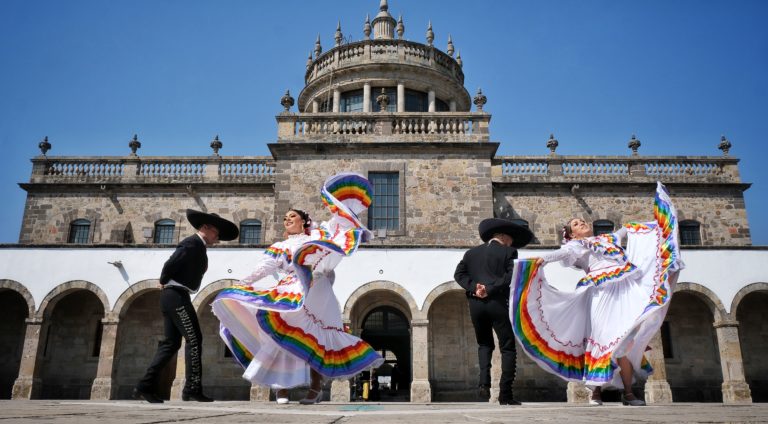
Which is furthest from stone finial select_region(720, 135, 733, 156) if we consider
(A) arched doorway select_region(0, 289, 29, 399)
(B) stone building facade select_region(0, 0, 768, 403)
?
(A) arched doorway select_region(0, 289, 29, 399)

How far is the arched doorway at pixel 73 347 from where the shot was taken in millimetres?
17406

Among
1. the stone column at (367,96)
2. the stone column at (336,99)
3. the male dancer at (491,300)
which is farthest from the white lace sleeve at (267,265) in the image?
the stone column at (336,99)

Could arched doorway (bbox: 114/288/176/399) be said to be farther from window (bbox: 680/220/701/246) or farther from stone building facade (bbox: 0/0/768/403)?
window (bbox: 680/220/701/246)

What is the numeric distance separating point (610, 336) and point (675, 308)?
41.9 ft

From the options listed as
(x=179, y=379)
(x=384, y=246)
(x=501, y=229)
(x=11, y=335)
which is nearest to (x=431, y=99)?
(x=384, y=246)

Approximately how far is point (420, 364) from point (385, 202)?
5783 mm

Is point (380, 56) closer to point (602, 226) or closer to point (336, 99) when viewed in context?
point (336, 99)

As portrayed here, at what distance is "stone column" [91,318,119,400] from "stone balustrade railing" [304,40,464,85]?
1534 cm

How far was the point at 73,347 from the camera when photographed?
698 inches

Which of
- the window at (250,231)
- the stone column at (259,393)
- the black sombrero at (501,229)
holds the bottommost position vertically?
the stone column at (259,393)

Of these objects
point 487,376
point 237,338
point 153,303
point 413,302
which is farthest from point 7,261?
point 487,376

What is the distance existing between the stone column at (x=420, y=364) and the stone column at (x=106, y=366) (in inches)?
307

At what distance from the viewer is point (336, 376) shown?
22.6 ft

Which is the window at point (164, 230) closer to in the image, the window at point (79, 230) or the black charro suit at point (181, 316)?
the window at point (79, 230)
